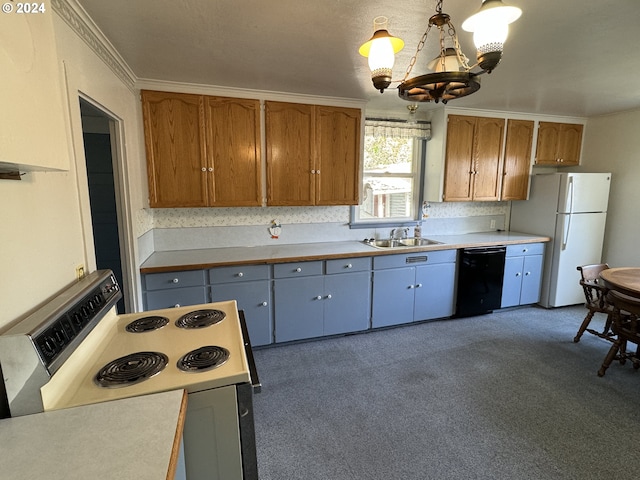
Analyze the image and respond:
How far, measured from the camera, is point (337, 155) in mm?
3219

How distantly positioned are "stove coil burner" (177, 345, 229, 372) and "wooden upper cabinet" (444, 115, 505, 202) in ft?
10.5

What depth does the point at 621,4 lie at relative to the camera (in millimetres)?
1551

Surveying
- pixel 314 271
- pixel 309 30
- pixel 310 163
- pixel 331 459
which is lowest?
pixel 331 459

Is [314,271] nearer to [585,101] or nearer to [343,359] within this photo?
[343,359]

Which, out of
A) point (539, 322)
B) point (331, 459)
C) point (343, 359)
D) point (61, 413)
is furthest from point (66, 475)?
point (539, 322)

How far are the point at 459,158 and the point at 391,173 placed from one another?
775 millimetres

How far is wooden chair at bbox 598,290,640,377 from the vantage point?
2.31 metres

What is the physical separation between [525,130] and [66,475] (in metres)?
4.84

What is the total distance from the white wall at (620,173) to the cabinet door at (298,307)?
148 inches

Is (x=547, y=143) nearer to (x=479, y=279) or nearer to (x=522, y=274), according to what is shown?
(x=522, y=274)

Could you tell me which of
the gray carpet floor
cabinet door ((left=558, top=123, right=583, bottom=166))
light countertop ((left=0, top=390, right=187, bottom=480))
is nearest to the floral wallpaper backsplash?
the gray carpet floor

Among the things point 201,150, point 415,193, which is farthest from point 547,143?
point 201,150

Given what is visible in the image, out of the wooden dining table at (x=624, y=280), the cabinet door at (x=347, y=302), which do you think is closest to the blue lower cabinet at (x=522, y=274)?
the wooden dining table at (x=624, y=280)

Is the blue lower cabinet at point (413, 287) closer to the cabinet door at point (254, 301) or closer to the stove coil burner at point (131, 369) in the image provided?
the cabinet door at point (254, 301)
